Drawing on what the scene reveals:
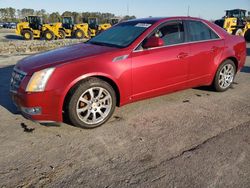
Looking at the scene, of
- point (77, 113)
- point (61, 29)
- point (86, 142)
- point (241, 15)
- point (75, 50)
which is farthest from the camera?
point (61, 29)

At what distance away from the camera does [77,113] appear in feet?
11.9

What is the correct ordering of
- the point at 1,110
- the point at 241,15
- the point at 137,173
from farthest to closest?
the point at 241,15
the point at 1,110
the point at 137,173

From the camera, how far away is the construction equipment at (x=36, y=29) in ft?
75.7

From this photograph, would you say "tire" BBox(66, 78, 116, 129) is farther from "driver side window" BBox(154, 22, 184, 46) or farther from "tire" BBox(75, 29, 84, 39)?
"tire" BBox(75, 29, 84, 39)

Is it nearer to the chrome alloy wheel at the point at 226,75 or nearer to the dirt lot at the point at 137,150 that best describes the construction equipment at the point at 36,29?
the dirt lot at the point at 137,150

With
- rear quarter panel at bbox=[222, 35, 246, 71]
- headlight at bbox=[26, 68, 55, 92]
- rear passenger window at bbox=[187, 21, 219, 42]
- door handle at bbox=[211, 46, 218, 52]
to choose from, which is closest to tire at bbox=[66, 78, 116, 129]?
headlight at bbox=[26, 68, 55, 92]

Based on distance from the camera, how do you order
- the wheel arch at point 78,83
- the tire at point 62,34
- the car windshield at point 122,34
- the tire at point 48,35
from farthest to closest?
the tire at point 62,34, the tire at point 48,35, the car windshield at point 122,34, the wheel arch at point 78,83

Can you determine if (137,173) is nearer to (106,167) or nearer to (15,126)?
(106,167)

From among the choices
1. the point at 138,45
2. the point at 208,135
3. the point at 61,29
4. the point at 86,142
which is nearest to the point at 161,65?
the point at 138,45

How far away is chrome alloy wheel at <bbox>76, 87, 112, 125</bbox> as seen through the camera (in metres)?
3.68

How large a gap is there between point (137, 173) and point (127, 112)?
1.73 meters

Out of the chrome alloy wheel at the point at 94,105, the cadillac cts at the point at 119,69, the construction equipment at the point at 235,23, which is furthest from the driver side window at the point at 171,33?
the construction equipment at the point at 235,23

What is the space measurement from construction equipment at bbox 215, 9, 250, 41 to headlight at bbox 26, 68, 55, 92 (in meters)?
17.4

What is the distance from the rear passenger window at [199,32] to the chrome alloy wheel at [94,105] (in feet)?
6.43
